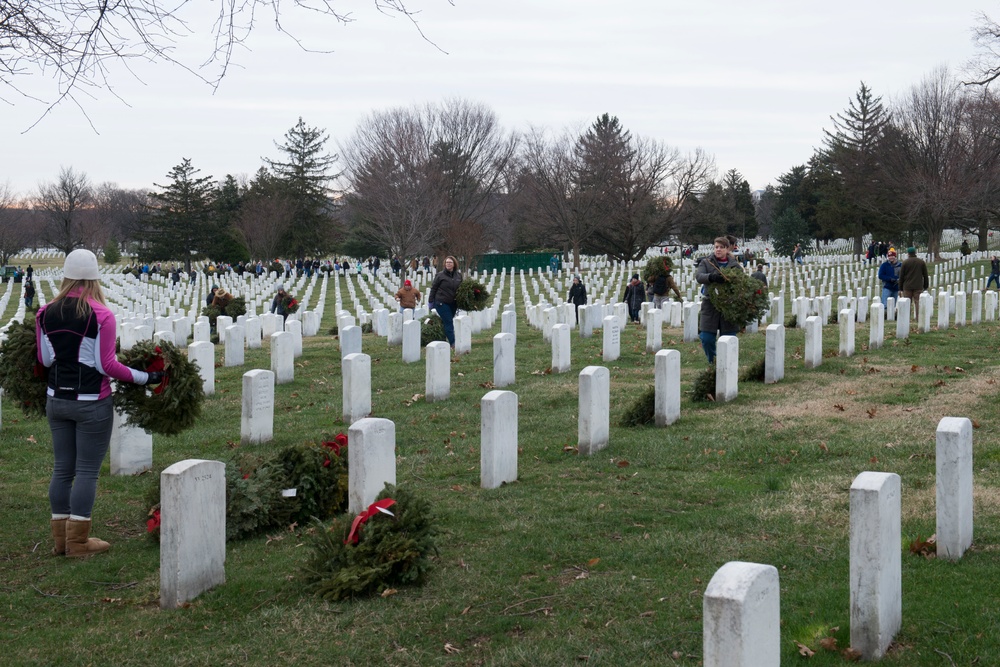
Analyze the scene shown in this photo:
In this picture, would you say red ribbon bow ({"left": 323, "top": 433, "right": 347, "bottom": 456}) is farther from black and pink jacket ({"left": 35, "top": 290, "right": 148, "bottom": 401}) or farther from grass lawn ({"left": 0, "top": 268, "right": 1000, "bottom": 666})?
black and pink jacket ({"left": 35, "top": 290, "right": 148, "bottom": 401})

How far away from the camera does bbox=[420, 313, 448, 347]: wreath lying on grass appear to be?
59.0 feet

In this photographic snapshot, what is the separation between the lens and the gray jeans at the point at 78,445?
600 centimetres

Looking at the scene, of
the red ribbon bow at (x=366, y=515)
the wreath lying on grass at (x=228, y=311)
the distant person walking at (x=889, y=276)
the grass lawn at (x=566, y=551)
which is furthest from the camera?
the wreath lying on grass at (x=228, y=311)

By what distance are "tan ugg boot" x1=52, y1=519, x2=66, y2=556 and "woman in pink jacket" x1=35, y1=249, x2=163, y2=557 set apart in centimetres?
7

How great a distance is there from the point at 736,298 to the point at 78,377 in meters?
8.37

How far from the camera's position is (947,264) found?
52.2m

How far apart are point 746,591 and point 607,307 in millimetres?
19828

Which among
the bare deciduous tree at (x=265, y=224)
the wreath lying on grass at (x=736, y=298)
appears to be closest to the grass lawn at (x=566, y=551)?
the wreath lying on grass at (x=736, y=298)

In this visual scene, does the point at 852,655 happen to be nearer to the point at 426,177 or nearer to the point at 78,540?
the point at 78,540

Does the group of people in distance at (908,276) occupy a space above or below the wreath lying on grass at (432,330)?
above

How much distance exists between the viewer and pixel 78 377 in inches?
234

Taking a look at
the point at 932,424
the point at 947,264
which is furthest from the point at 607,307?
the point at 947,264

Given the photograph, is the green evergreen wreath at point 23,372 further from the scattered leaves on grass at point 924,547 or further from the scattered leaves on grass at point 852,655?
the scattered leaves on grass at point 924,547

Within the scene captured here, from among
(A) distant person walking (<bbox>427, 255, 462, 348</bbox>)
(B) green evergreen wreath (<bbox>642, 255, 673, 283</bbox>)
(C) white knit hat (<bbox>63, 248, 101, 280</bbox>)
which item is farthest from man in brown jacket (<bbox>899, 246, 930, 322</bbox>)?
(C) white knit hat (<bbox>63, 248, 101, 280</bbox>)
